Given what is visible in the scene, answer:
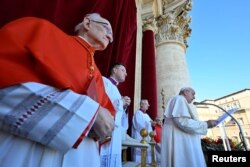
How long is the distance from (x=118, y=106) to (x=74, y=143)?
1503 mm

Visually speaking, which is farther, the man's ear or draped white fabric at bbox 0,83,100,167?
the man's ear

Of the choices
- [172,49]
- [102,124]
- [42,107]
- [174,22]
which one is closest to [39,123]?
[42,107]

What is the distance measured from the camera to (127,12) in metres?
3.71

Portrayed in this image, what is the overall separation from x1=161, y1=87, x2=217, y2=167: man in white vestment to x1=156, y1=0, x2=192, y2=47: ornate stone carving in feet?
14.2

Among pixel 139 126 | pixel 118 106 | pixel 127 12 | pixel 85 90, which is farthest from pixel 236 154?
pixel 127 12

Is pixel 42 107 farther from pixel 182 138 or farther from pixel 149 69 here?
pixel 149 69

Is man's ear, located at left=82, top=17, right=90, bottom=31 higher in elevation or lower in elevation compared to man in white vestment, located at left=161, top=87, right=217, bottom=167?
higher

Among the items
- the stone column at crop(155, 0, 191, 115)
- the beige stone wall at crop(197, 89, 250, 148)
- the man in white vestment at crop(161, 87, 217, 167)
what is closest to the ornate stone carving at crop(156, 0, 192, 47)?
the stone column at crop(155, 0, 191, 115)

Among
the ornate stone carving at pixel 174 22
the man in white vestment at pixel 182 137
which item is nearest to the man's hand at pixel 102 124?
the man in white vestment at pixel 182 137

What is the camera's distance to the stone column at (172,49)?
5.93 metres

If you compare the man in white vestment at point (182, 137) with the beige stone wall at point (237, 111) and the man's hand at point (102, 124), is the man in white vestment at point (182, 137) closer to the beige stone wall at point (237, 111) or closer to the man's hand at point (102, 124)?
the man's hand at point (102, 124)

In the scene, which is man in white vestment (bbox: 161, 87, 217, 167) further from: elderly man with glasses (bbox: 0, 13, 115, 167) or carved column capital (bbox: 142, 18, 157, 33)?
carved column capital (bbox: 142, 18, 157, 33)

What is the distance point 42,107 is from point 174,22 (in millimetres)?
7049

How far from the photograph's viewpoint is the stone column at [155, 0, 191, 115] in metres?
5.93
